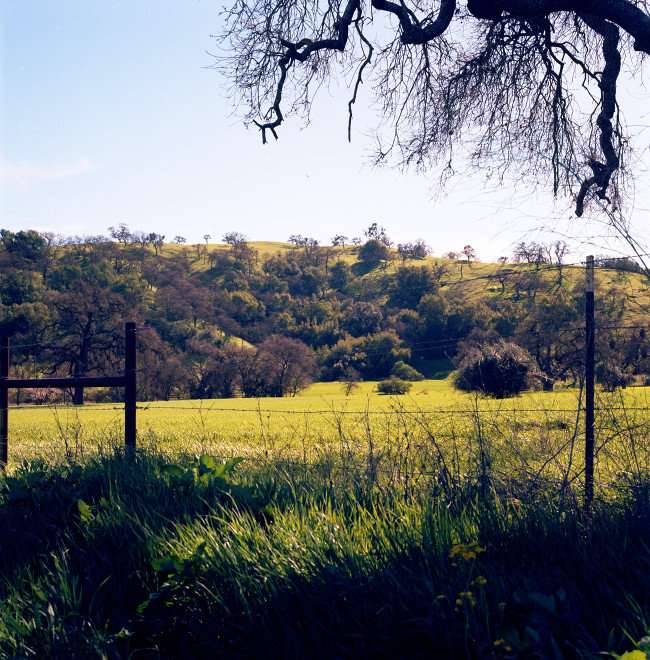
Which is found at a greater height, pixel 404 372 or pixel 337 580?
pixel 337 580

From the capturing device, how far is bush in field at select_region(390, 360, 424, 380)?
56.2m

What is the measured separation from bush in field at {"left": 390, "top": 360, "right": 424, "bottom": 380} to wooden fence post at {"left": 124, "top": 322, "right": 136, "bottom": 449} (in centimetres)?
5016

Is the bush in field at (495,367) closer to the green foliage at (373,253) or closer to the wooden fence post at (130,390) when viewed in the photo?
the wooden fence post at (130,390)

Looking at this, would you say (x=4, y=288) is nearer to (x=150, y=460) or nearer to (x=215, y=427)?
(x=215, y=427)

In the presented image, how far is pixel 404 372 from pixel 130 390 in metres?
51.7

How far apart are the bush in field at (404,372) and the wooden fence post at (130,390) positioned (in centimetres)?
5016

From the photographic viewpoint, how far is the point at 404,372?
5697 cm

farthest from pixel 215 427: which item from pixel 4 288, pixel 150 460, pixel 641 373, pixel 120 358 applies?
pixel 4 288

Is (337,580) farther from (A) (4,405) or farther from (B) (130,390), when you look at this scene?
(A) (4,405)

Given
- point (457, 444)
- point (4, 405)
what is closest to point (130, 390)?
point (4, 405)

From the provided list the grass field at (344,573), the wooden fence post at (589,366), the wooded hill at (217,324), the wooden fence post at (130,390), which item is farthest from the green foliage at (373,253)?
the grass field at (344,573)

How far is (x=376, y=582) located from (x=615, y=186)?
7702mm

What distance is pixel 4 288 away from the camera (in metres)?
61.0

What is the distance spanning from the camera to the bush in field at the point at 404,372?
5622cm
